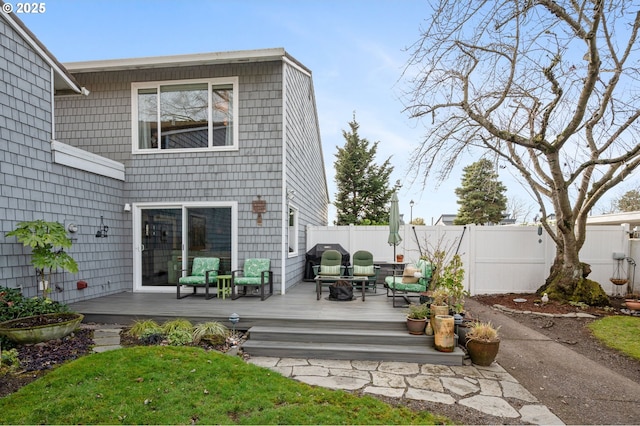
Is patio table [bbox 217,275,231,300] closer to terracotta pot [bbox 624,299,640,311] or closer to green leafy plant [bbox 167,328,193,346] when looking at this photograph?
green leafy plant [bbox 167,328,193,346]

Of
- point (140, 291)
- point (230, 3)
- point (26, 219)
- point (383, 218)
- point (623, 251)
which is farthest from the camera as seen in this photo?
point (383, 218)

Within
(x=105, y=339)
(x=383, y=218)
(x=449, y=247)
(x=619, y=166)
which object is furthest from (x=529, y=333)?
(x=383, y=218)

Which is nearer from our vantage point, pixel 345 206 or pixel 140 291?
pixel 140 291

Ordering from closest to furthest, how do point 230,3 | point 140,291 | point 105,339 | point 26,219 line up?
point 105,339 → point 26,219 → point 230,3 → point 140,291

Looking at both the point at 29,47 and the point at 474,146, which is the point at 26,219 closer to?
the point at 29,47

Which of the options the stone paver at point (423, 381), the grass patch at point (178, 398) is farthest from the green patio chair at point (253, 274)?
the grass patch at point (178, 398)

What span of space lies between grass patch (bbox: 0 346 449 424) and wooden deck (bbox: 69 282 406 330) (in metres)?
1.35

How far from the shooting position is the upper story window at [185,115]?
23.9 feet

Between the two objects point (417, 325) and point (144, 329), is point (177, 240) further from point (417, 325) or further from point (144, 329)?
point (417, 325)

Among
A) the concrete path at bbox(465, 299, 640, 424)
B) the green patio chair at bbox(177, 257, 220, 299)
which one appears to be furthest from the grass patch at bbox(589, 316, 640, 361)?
the green patio chair at bbox(177, 257, 220, 299)

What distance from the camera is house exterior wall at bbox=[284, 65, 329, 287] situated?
24.6 ft

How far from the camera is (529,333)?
5.80 metres

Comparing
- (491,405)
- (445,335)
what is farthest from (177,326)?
Answer: (491,405)

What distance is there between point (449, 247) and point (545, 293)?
238cm
